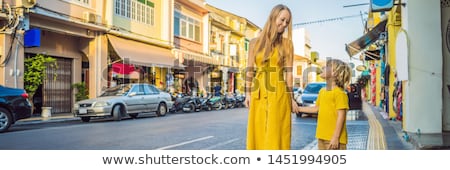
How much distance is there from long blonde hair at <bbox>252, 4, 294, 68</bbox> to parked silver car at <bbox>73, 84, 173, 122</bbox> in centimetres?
187

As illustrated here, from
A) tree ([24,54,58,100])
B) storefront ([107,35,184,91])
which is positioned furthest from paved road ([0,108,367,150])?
storefront ([107,35,184,91])

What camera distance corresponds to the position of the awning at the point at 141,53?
3.47m

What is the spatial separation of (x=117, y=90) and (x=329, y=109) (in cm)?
220

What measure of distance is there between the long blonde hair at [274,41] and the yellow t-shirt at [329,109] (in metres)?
0.32

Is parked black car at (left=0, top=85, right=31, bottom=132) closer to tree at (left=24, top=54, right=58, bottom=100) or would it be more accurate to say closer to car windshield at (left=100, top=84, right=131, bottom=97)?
tree at (left=24, top=54, right=58, bottom=100)

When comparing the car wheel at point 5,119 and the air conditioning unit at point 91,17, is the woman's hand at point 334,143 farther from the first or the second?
the car wheel at point 5,119

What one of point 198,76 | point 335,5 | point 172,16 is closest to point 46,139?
point 198,76

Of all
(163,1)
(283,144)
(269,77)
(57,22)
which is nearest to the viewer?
(269,77)

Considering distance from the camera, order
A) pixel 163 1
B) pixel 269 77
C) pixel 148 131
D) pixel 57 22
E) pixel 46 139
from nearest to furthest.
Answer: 1. pixel 269 77
2. pixel 46 139
3. pixel 57 22
4. pixel 148 131
5. pixel 163 1

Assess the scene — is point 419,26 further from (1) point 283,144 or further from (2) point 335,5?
(1) point 283,144

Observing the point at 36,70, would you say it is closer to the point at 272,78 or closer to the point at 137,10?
the point at 137,10

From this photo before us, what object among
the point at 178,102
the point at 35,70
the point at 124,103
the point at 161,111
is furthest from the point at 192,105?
the point at 35,70

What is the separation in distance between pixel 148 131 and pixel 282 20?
1.93m

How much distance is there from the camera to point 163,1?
4.03 m
